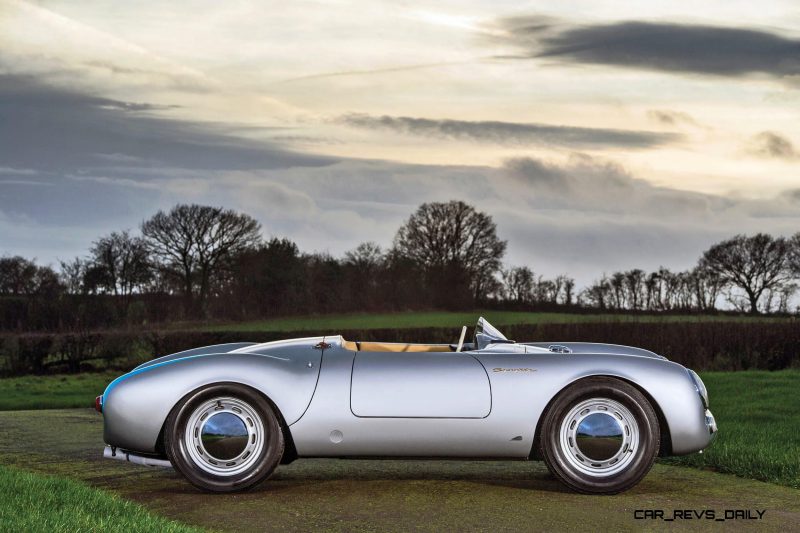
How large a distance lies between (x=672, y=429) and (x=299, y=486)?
270 cm

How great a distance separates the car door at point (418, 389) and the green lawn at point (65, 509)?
1.58 meters

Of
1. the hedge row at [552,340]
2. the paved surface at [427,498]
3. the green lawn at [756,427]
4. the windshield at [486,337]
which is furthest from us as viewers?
the hedge row at [552,340]

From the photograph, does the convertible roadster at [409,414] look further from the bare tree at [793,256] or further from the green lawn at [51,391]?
the bare tree at [793,256]

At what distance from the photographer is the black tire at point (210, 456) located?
6.35 m

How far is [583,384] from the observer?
650 centimetres

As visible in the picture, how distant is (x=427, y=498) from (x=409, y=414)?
58 cm

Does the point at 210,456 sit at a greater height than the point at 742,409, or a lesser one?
greater

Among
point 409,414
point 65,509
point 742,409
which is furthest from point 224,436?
point 742,409

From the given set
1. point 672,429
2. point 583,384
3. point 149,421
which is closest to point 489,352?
point 583,384

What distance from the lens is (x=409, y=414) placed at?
6.39m

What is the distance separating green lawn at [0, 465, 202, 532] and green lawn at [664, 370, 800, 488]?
4948 mm

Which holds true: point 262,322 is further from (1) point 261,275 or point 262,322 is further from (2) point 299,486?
(2) point 299,486

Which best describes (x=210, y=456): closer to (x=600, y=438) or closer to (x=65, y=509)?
(x=65, y=509)

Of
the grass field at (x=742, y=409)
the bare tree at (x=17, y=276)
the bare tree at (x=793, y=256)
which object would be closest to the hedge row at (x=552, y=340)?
the grass field at (x=742, y=409)
